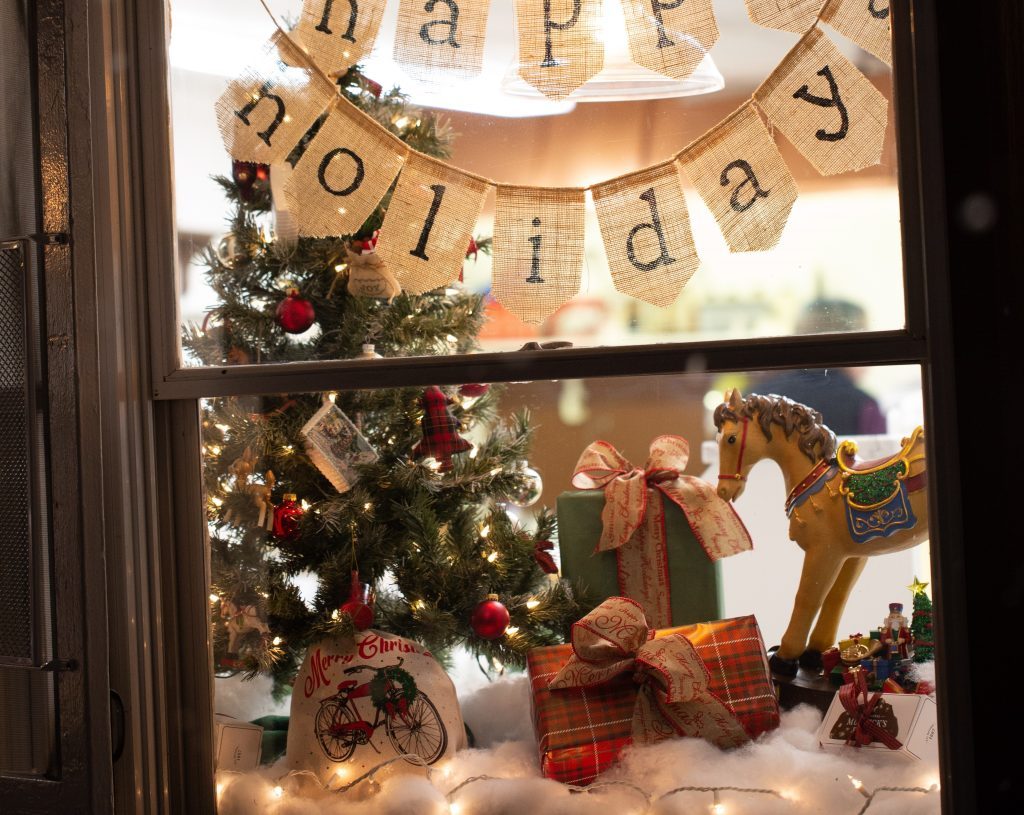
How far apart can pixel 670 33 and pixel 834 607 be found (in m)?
0.81

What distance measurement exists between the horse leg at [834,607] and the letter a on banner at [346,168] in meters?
0.83

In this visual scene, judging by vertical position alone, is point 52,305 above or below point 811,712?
above

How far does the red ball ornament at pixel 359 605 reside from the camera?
4.52 ft

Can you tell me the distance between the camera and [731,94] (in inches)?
49.3

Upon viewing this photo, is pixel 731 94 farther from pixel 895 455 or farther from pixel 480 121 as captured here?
pixel 895 455

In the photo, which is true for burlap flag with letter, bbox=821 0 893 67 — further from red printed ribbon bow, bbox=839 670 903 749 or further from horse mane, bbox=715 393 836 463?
red printed ribbon bow, bbox=839 670 903 749

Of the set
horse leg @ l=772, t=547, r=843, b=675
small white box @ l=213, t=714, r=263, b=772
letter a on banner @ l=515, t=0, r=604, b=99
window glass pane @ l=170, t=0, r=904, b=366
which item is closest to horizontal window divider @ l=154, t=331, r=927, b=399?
window glass pane @ l=170, t=0, r=904, b=366

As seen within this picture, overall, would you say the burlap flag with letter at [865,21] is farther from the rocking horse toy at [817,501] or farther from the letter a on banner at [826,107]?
the rocking horse toy at [817,501]

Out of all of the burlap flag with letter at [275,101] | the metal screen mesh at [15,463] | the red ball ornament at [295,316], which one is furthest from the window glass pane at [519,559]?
the burlap flag with letter at [275,101]

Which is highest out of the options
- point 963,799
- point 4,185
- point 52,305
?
point 4,185

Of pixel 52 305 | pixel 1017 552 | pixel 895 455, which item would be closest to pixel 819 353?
pixel 895 455

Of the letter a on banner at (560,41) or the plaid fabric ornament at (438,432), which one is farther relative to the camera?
the plaid fabric ornament at (438,432)

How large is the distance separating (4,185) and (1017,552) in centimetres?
141

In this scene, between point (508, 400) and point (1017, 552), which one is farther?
point (508, 400)
